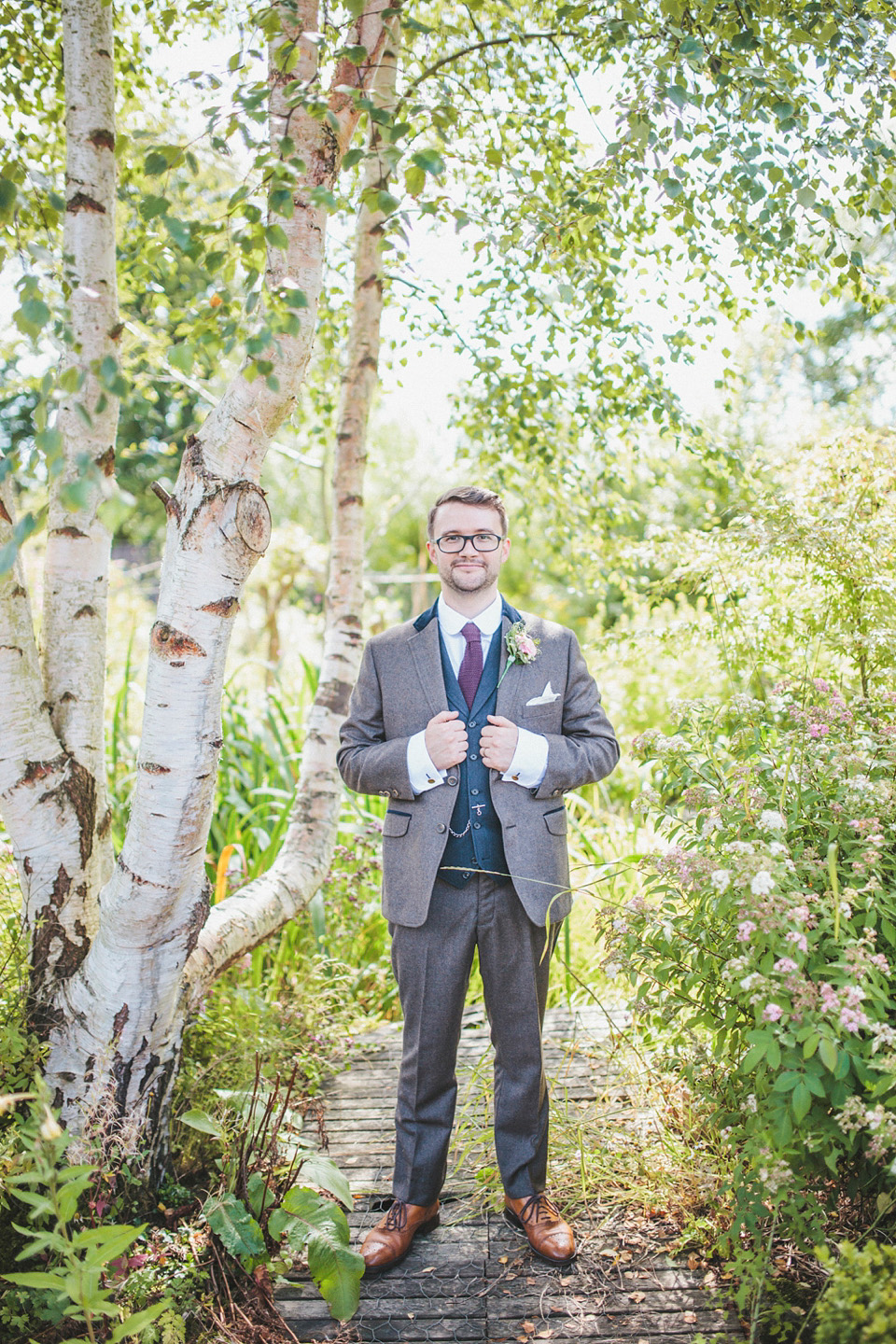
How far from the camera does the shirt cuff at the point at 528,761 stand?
2189 millimetres

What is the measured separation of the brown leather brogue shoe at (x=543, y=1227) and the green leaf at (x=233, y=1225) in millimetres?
663

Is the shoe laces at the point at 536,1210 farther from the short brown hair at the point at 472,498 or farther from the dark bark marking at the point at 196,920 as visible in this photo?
the short brown hair at the point at 472,498

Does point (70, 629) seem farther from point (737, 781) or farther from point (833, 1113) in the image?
point (833, 1113)

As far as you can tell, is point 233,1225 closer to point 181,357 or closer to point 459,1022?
point 459,1022

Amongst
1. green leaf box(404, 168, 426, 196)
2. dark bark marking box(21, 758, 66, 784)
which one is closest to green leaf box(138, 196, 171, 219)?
green leaf box(404, 168, 426, 196)

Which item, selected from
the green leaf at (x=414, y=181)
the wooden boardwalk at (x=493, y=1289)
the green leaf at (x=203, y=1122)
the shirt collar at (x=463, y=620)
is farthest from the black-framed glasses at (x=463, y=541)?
the wooden boardwalk at (x=493, y=1289)

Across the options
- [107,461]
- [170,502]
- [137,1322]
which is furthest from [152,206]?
[137,1322]

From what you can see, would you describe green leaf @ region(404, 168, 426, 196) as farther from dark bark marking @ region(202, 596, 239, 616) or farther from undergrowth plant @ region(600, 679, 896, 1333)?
undergrowth plant @ region(600, 679, 896, 1333)

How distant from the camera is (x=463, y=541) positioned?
231 cm

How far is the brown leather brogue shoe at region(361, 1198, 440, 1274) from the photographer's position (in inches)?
87.7

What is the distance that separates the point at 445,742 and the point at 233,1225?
1247 millimetres

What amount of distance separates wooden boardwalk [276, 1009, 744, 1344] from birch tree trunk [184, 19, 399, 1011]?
80 centimetres

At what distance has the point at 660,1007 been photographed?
6.68 ft

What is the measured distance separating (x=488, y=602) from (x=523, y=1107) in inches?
52.0
